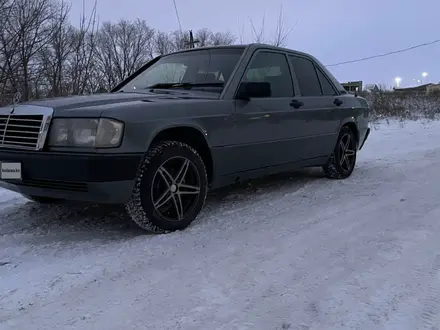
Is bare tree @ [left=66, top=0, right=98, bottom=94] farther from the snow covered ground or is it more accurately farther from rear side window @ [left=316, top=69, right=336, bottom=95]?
the snow covered ground

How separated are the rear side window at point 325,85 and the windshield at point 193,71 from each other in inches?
56.9

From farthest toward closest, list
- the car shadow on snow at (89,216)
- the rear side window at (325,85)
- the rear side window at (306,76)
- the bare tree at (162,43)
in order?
the bare tree at (162,43), the rear side window at (325,85), the rear side window at (306,76), the car shadow on snow at (89,216)

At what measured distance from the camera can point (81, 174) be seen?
283 cm

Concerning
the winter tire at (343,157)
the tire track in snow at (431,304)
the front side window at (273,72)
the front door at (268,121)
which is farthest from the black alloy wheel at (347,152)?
the tire track in snow at (431,304)

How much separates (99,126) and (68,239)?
936mm

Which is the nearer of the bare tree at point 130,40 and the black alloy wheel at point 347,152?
the black alloy wheel at point 347,152

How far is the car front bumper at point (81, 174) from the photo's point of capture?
283 cm

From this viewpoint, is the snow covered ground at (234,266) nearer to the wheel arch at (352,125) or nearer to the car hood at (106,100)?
the car hood at (106,100)

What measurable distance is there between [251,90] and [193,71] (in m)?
0.73

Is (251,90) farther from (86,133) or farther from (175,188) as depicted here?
(86,133)

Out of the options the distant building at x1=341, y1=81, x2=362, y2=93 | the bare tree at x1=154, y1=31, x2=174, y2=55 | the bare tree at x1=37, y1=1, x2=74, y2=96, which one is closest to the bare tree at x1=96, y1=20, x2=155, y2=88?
the bare tree at x1=154, y1=31, x2=174, y2=55

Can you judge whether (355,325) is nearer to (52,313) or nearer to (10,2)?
(52,313)

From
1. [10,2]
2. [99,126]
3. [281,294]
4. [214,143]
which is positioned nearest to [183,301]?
[281,294]

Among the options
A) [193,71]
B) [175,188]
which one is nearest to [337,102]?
[193,71]
